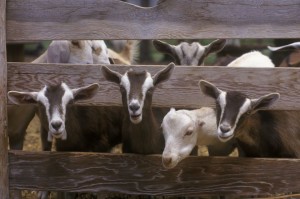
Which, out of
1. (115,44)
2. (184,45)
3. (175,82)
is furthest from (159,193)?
(115,44)

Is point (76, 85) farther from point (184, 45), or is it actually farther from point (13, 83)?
point (184, 45)

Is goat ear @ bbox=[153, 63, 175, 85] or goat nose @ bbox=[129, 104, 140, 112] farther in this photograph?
goat ear @ bbox=[153, 63, 175, 85]

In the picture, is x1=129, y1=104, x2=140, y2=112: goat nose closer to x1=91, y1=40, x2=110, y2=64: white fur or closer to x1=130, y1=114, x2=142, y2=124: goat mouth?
x1=130, y1=114, x2=142, y2=124: goat mouth

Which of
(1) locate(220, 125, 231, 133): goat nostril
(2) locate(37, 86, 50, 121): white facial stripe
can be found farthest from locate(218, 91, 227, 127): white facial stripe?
(2) locate(37, 86, 50, 121): white facial stripe

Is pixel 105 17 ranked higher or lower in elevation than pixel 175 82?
higher

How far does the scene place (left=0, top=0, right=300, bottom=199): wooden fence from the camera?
506cm

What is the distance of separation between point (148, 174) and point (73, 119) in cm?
98

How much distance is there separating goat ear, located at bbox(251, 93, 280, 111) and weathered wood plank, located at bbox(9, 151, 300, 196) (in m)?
0.46

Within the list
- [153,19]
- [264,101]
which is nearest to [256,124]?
[264,101]

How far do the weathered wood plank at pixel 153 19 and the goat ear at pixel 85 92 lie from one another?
45 centimetres

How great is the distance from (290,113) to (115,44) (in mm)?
6281

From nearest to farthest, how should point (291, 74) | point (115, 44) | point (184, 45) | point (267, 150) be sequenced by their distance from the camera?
1. point (291, 74)
2. point (267, 150)
3. point (184, 45)
4. point (115, 44)

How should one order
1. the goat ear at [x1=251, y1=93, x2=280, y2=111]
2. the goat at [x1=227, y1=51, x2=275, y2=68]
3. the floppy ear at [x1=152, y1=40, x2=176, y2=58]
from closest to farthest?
the goat ear at [x1=251, y1=93, x2=280, y2=111] < the goat at [x1=227, y1=51, x2=275, y2=68] < the floppy ear at [x1=152, y1=40, x2=176, y2=58]

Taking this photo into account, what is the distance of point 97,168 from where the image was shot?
5238 millimetres
